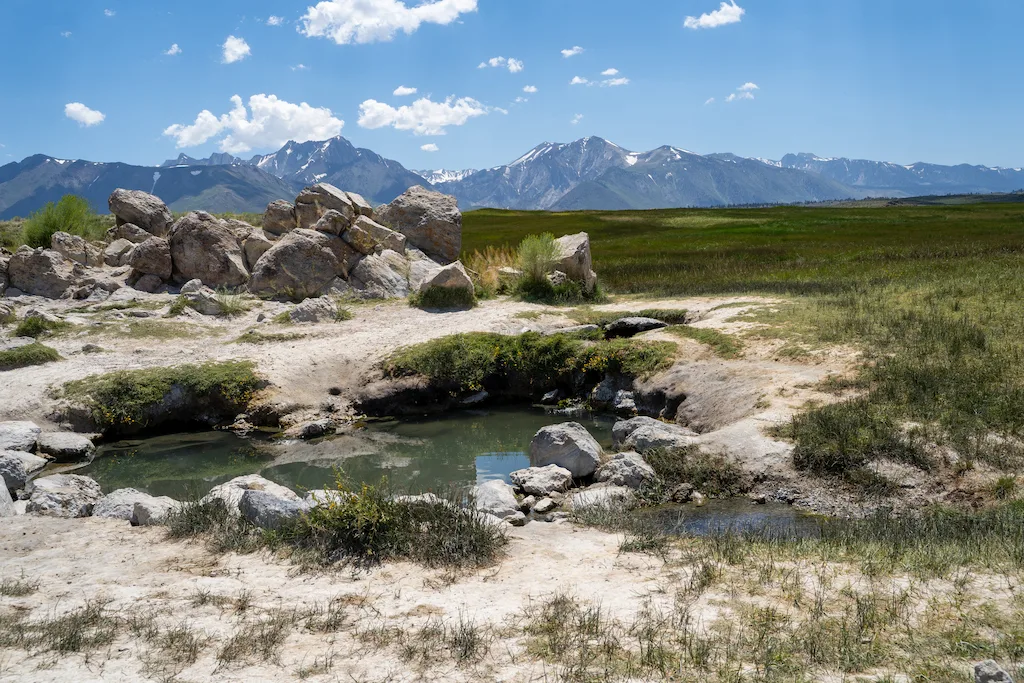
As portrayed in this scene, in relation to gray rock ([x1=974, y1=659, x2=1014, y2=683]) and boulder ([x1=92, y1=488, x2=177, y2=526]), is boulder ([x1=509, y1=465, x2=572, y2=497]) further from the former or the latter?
gray rock ([x1=974, y1=659, x2=1014, y2=683])

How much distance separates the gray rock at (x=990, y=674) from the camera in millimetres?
4844

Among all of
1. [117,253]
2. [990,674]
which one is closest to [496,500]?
[990,674]

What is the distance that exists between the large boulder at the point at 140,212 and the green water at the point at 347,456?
74.8 ft

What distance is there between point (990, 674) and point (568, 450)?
9064 millimetres

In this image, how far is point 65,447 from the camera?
16016mm

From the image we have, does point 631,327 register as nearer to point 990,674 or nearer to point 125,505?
point 125,505

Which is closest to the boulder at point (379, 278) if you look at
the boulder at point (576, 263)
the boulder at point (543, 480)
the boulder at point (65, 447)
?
the boulder at point (576, 263)

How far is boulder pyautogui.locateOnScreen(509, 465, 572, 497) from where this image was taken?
1275 cm

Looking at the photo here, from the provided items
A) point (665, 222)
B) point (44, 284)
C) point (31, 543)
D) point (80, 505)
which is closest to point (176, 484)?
point (80, 505)

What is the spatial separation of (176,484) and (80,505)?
136 inches

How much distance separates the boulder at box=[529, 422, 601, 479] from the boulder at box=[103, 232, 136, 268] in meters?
24.6

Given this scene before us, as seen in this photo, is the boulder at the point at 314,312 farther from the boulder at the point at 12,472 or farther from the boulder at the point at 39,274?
the boulder at the point at 12,472

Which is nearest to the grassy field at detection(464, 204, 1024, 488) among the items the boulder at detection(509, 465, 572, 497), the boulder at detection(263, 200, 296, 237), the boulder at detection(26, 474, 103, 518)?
the boulder at detection(509, 465, 572, 497)

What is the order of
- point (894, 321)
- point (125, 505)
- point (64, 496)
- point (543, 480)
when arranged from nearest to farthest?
1. point (125, 505)
2. point (64, 496)
3. point (543, 480)
4. point (894, 321)
